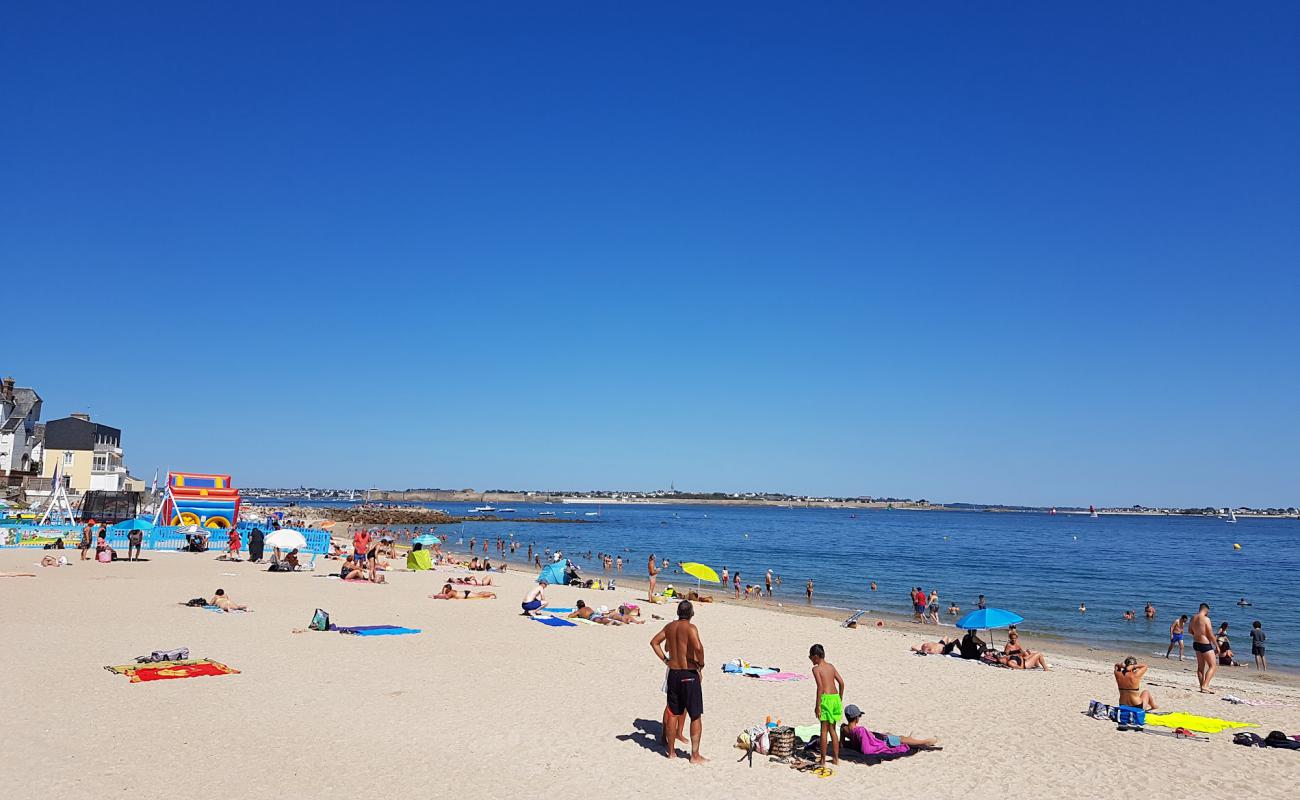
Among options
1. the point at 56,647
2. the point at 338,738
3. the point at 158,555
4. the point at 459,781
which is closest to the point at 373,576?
the point at 158,555

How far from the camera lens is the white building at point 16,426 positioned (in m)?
→ 52.2

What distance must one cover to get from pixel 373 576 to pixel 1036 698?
67.1ft

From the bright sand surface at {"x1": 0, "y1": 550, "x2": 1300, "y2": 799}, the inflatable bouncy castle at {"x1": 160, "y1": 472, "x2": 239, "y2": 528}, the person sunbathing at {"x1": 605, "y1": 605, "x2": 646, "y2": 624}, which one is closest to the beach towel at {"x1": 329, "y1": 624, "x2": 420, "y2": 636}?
the bright sand surface at {"x1": 0, "y1": 550, "x2": 1300, "y2": 799}

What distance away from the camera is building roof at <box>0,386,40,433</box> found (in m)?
52.3

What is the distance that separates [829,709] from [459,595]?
16772mm

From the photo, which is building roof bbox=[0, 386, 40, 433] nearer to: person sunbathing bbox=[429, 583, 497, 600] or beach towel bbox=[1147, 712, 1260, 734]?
person sunbathing bbox=[429, 583, 497, 600]

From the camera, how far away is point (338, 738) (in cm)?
884

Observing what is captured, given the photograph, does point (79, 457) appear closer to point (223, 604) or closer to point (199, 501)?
point (199, 501)

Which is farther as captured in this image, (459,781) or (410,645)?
(410,645)

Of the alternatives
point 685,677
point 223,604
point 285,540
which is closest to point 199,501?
point 285,540

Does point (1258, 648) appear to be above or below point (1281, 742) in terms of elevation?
below

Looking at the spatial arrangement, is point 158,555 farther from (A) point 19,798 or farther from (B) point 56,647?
(A) point 19,798

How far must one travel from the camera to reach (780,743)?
8953 millimetres

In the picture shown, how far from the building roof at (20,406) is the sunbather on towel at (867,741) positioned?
202ft
